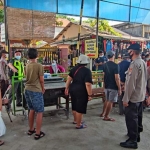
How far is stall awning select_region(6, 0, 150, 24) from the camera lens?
20.4 ft

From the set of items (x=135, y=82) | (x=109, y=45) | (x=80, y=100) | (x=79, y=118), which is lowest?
(x=79, y=118)

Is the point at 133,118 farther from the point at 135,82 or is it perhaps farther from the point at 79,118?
the point at 79,118

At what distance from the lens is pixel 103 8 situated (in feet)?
24.1

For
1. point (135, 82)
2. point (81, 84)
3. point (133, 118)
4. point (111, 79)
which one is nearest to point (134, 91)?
point (135, 82)

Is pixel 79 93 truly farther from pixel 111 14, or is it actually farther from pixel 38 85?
pixel 111 14

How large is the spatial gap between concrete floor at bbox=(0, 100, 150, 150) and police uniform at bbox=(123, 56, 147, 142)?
0.46 m

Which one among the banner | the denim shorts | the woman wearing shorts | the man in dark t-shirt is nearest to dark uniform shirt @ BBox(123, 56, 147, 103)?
the woman wearing shorts

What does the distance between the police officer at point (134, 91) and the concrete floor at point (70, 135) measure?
1.04ft

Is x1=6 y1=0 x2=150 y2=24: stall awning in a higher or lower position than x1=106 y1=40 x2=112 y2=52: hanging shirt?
higher

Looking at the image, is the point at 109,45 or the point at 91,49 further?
the point at 109,45

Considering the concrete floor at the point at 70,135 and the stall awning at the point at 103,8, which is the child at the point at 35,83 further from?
the stall awning at the point at 103,8

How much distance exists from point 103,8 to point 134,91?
200 inches

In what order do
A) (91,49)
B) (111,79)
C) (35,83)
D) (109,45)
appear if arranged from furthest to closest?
(109,45), (91,49), (111,79), (35,83)

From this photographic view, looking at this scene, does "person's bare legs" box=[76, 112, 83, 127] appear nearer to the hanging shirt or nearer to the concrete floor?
the concrete floor
